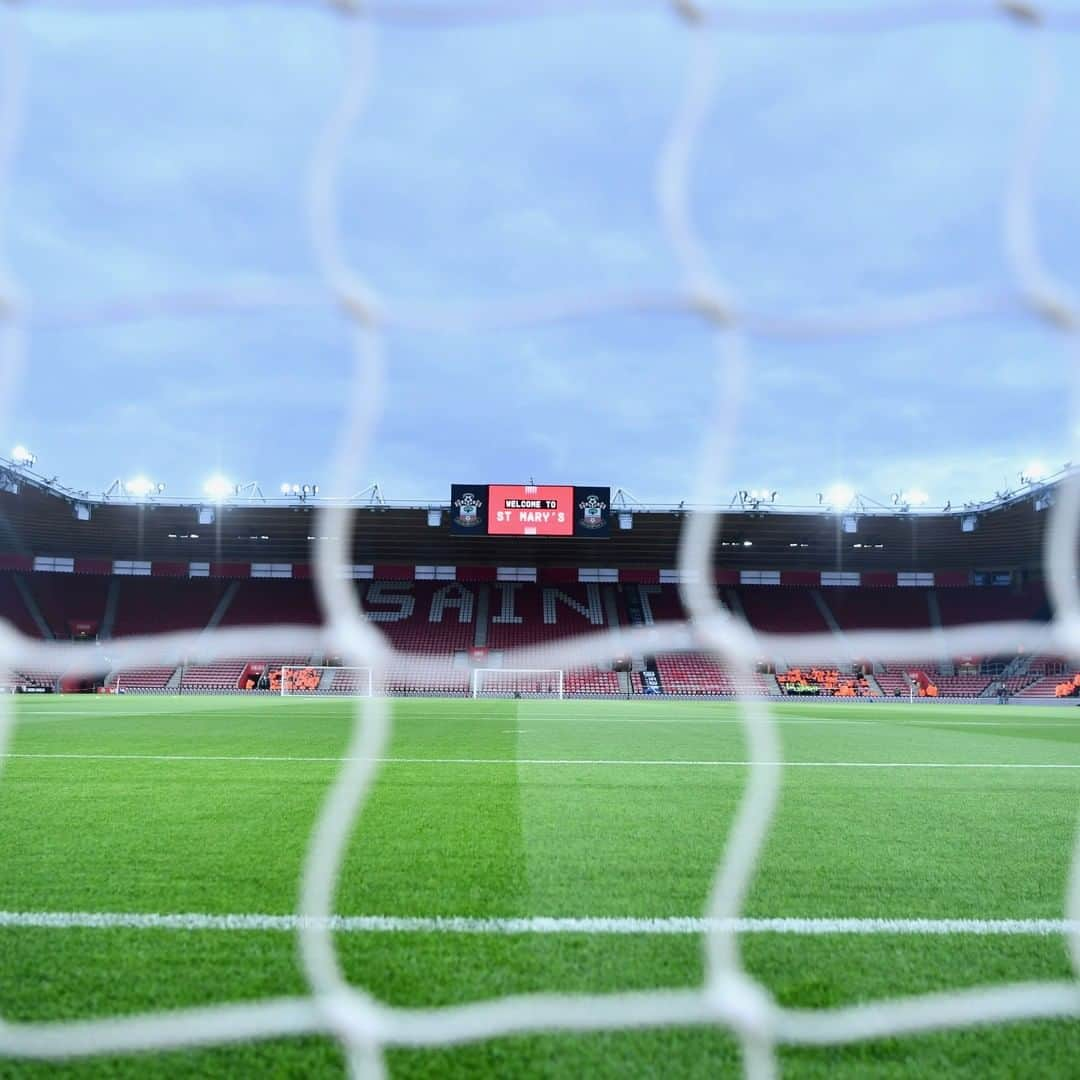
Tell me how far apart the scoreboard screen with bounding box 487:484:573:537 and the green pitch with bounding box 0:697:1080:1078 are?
1474cm

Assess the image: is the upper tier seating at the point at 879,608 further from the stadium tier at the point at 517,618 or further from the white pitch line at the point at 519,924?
the white pitch line at the point at 519,924

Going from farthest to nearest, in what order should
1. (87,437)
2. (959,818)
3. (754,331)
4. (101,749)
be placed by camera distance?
(101,749), (87,437), (959,818), (754,331)

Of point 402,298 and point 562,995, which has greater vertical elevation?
point 402,298

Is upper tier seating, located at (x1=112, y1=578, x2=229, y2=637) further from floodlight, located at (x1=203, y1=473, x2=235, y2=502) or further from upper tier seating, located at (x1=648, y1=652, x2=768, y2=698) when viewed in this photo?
upper tier seating, located at (x1=648, y1=652, x2=768, y2=698)

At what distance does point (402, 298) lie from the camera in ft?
5.47

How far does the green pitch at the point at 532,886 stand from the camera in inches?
51.8

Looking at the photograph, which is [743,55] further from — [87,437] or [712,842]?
[87,437]

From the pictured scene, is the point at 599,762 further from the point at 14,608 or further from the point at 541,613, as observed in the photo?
the point at 14,608

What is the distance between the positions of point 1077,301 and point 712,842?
5.62 ft

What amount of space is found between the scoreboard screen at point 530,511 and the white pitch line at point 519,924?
57.2 feet

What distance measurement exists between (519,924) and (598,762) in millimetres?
2993

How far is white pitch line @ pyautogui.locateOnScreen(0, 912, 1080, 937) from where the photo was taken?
70.2 inches

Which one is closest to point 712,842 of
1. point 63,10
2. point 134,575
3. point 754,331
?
point 754,331

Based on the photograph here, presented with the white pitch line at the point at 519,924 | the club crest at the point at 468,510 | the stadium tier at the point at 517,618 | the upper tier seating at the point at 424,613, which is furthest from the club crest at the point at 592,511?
the white pitch line at the point at 519,924
